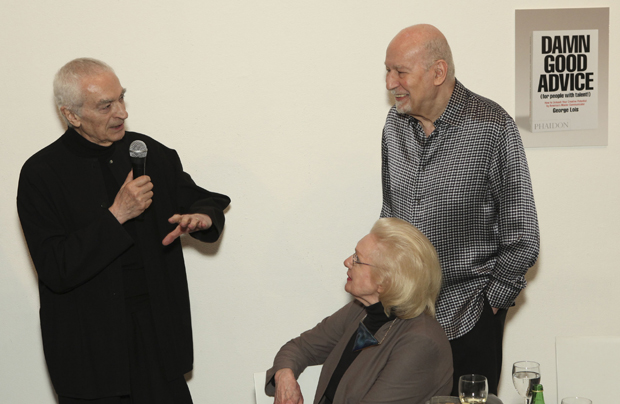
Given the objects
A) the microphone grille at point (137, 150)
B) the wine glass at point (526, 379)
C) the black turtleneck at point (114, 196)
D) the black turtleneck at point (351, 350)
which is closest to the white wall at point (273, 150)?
the black turtleneck at point (114, 196)

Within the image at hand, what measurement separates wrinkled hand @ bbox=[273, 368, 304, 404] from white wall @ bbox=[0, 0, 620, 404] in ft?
3.57

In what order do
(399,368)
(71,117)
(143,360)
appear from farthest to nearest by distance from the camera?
(143,360) → (71,117) → (399,368)

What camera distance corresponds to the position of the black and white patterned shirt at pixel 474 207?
2373 mm

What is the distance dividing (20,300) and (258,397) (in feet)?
5.37

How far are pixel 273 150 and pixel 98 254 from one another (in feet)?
3.77

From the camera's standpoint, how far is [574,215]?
3.31 m

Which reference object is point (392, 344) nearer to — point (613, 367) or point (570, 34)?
point (613, 367)

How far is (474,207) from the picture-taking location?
2447 mm

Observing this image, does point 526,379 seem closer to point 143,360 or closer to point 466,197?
point 466,197

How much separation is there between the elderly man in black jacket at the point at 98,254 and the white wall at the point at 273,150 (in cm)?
59

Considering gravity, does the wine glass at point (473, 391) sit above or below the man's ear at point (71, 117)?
below

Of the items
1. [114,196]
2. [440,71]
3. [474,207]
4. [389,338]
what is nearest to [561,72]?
[440,71]

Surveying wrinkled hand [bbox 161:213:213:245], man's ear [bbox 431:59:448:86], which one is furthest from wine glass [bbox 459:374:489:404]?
wrinkled hand [bbox 161:213:213:245]

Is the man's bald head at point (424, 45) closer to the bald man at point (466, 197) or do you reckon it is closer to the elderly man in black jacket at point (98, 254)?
the bald man at point (466, 197)
